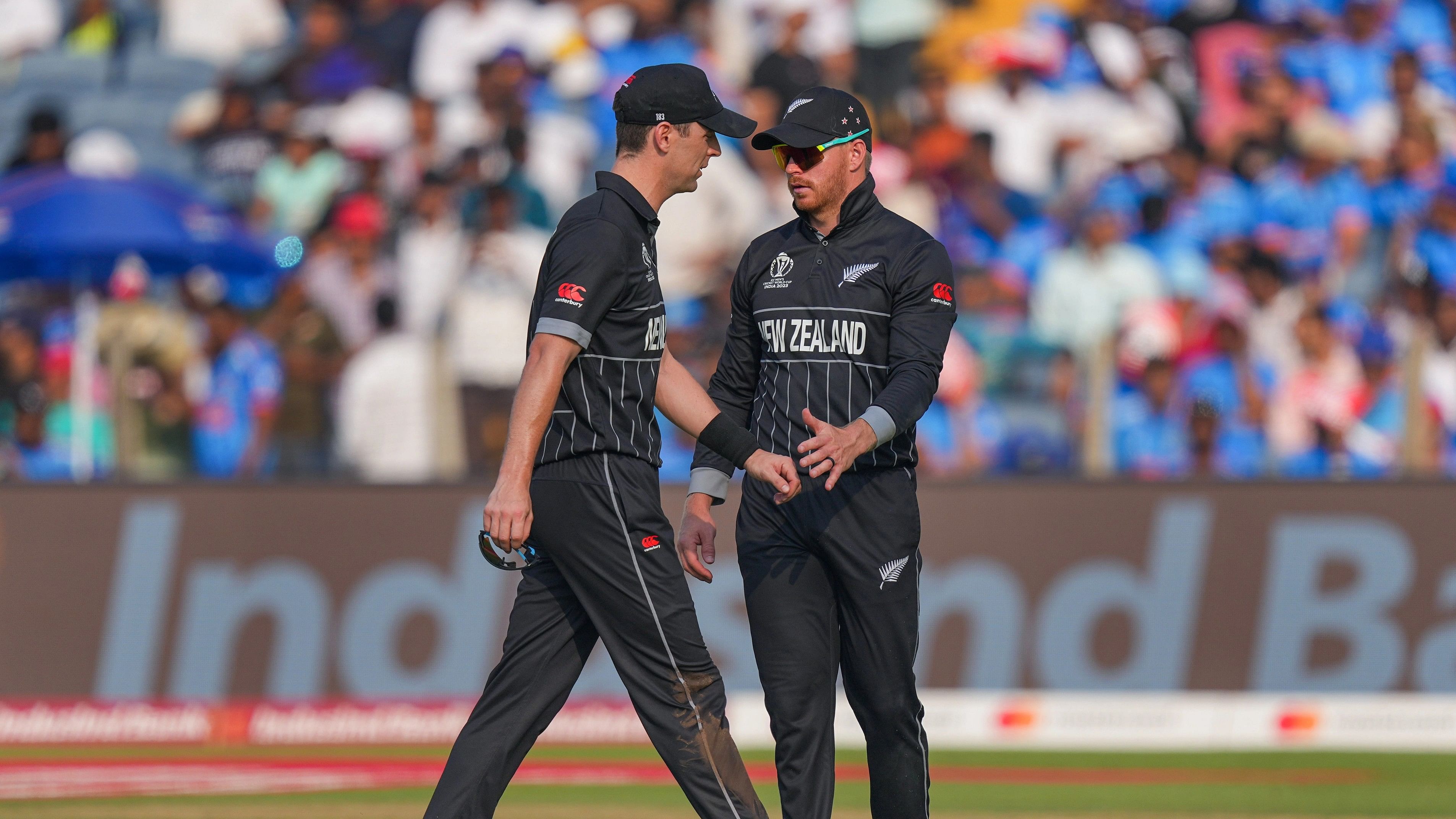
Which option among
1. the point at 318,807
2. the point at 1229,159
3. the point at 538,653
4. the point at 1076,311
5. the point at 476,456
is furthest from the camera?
the point at 1229,159

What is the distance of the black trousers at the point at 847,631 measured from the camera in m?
5.80

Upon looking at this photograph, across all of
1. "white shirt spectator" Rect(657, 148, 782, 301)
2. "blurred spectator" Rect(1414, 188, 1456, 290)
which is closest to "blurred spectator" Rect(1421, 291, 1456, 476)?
"blurred spectator" Rect(1414, 188, 1456, 290)

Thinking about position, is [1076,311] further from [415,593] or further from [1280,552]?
[415,593]

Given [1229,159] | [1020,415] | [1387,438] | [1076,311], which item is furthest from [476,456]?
[1229,159]

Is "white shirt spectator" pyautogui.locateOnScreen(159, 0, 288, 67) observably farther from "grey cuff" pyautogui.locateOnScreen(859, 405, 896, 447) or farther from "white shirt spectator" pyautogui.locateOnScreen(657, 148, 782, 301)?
"grey cuff" pyautogui.locateOnScreen(859, 405, 896, 447)

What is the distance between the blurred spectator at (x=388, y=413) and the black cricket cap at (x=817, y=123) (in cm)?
575

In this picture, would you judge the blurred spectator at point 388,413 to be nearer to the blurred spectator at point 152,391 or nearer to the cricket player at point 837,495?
the blurred spectator at point 152,391

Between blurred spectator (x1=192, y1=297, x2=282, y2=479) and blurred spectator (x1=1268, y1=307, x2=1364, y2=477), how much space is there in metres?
6.33

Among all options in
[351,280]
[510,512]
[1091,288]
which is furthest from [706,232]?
[510,512]

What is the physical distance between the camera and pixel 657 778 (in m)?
9.53

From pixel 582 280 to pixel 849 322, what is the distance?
1073mm

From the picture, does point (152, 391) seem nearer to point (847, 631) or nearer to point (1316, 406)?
point (847, 631)

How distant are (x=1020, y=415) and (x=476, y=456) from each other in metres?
3.44

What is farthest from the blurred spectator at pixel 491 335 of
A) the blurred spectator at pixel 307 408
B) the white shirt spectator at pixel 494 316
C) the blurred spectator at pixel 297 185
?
the blurred spectator at pixel 297 185
